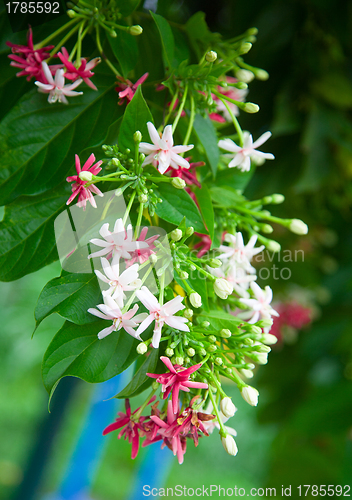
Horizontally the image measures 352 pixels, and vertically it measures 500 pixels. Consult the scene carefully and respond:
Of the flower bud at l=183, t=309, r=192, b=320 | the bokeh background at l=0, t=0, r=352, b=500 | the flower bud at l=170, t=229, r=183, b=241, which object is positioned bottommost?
the bokeh background at l=0, t=0, r=352, b=500

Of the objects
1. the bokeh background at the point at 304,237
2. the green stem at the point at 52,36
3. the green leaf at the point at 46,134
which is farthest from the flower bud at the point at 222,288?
the bokeh background at the point at 304,237

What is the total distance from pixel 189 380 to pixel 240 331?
0.08m

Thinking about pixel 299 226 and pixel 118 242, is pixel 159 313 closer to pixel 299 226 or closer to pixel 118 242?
pixel 118 242

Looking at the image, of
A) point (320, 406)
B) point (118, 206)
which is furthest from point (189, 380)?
point (320, 406)

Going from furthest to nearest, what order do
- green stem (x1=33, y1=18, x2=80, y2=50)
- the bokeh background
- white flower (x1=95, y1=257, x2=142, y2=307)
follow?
1. the bokeh background
2. green stem (x1=33, y1=18, x2=80, y2=50)
3. white flower (x1=95, y1=257, x2=142, y2=307)

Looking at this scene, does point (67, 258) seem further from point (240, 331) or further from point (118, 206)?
point (240, 331)

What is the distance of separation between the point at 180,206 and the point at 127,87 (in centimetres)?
15

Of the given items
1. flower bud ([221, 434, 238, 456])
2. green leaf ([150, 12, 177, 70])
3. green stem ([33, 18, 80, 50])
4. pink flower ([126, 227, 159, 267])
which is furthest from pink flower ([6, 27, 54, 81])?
flower bud ([221, 434, 238, 456])

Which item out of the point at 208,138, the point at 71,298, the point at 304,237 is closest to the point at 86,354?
the point at 71,298

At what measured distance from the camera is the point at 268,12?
32.3 inches

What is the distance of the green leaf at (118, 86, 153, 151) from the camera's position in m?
0.38

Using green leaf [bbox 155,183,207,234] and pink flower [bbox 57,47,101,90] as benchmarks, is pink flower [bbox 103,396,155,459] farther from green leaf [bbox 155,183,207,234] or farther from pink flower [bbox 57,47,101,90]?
pink flower [bbox 57,47,101,90]

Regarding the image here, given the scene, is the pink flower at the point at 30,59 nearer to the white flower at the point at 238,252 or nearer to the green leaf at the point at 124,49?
the green leaf at the point at 124,49

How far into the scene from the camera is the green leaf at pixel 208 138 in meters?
0.45
